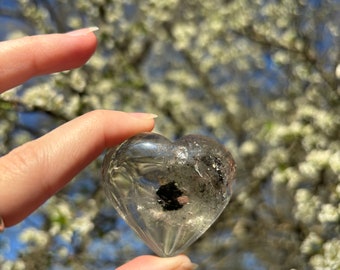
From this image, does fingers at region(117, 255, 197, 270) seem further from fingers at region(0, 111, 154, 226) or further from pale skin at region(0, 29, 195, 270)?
fingers at region(0, 111, 154, 226)

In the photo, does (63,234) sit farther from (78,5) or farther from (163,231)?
(163,231)

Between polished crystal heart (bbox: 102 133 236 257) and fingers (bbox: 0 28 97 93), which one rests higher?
fingers (bbox: 0 28 97 93)

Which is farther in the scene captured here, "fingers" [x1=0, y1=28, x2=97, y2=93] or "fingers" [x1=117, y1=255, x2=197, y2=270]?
"fingers" [x1=0, y1=28, x2=97, y2=93]

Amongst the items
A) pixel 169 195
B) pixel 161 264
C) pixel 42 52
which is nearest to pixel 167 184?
pixel 169 195

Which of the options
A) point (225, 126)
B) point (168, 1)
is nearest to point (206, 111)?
point (225, 126)

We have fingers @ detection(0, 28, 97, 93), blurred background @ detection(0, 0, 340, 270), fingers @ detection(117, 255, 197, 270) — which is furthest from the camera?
blurred background @ detection(0, 0, 340, 270)

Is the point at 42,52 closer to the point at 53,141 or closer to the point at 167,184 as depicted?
the point at 53,141

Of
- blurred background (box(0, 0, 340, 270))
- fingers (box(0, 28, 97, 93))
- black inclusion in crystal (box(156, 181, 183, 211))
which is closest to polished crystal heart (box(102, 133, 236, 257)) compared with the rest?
black inclusion in crystal (box(156, 181, 183, 211))
